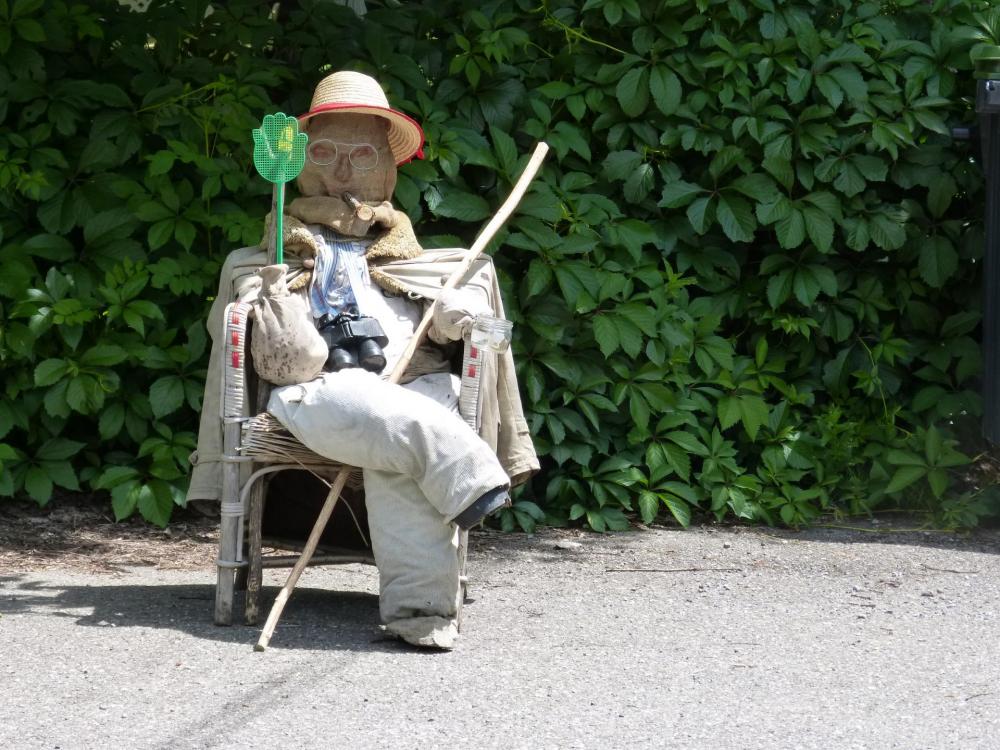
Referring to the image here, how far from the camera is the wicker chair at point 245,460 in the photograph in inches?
155

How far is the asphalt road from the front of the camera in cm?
314

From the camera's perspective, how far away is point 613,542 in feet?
17.2

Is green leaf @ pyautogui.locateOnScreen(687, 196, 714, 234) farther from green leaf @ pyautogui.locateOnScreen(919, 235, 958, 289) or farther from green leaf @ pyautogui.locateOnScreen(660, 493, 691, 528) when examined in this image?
green leaf @ pyautogui.locateOnScreen(660, 493, 691, 528)

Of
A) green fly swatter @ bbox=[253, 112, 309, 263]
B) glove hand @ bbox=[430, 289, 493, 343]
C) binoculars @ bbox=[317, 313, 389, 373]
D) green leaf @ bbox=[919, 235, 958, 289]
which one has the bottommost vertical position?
binoculars @ bbox=[317, 313, 389, 373]

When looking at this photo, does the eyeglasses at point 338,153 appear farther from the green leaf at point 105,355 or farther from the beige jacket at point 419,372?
the green leaf at point 105,355

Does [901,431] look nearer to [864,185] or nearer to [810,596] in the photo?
[864,185]

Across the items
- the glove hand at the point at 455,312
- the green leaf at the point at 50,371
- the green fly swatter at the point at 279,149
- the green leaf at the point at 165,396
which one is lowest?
the green leaf at the point at 165,396

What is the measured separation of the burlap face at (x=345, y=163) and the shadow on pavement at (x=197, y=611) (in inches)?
47.4

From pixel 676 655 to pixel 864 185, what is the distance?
2.42 m

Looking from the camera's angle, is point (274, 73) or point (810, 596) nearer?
point (810, 596)

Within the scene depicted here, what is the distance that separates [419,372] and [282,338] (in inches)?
19.1

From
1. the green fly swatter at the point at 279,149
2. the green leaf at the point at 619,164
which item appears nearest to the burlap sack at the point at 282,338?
the green fly swatter at the point at 279,149

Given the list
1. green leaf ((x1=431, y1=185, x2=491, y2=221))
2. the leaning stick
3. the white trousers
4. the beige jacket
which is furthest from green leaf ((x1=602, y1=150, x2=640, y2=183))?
the white trousers

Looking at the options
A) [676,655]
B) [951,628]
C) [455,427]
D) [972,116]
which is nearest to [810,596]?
[951,628]
